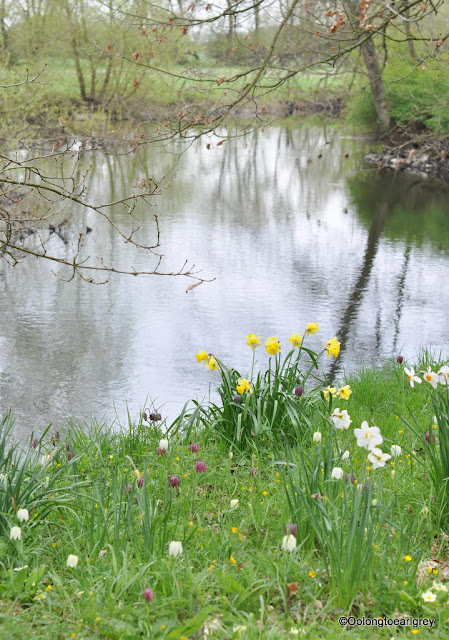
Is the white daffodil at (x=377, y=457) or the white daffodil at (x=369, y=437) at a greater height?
the white daffodil at (x=369, y=437)

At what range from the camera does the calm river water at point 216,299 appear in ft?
21.0

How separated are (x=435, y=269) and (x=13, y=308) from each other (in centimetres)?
574

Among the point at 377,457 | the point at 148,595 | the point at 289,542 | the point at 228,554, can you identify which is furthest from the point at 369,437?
the point at 148,595

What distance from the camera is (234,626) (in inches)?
97.0

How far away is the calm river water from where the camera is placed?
21.0 ft

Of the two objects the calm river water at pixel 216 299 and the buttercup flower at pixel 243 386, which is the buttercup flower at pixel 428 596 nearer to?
the buttercup flower at pixel 243 386

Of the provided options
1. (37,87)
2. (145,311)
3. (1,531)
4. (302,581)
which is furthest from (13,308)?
(37,87)

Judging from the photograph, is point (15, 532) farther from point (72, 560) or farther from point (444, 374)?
point (444, 374)

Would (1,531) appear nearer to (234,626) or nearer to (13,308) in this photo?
(234,626)

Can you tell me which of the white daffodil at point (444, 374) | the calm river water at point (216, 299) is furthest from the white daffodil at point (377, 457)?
the calm river water at point (216, 299)

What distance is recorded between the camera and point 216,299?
8.84 metres

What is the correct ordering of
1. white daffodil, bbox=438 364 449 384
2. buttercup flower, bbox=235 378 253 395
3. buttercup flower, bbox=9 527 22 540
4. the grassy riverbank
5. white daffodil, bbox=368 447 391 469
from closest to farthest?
the grassy riverbank, buttercup flower, bbox=9 527 22 540, white daffodil, bbox=368 447 391 469, white daffodil, bbox=438 364 449 384, buttercup flower, bbox=235 378 253 395

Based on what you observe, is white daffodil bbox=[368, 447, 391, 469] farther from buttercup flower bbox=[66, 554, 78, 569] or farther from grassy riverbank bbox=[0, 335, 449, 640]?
buttercup flower bbox=[66, 554, 78, 569]

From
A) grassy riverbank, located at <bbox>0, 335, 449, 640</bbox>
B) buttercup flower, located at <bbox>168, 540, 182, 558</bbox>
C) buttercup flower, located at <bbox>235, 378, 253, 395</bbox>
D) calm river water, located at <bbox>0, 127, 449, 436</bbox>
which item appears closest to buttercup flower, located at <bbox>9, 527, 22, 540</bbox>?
grassy riverbank, located at <bbox>0, 335, 449, 640</bbox>
